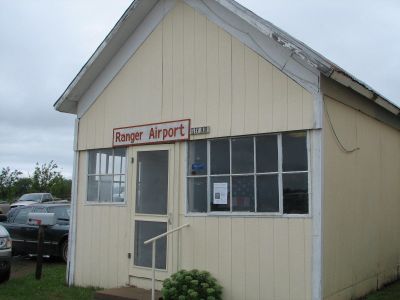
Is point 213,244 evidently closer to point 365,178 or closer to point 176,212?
point 176,212

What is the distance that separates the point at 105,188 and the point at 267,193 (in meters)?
3.67

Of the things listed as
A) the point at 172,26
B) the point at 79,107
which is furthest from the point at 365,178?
the point at 79,107

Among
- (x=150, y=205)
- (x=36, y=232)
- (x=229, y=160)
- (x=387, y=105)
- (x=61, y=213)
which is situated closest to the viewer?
(x=229, y=160)

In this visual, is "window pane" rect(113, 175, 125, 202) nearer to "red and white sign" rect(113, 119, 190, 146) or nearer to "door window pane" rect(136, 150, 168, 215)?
"door window pane" rect(136, 150, 168, 215)

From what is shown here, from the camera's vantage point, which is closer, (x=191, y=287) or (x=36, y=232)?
(x=191, y=287)

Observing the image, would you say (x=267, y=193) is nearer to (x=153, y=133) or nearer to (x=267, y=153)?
(x=267, y=153)

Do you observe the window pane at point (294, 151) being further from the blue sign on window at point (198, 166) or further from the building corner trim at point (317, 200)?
the blue sign on window at point (198, 166)

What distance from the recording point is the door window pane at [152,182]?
9.05 m

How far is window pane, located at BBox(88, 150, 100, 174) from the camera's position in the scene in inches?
403

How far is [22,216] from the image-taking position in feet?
47.0

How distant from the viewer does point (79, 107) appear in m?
10.6

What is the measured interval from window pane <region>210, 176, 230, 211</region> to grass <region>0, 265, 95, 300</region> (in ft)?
9.53

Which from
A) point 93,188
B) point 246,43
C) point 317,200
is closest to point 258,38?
point 246,43

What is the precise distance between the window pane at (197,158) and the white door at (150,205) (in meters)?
0.40
